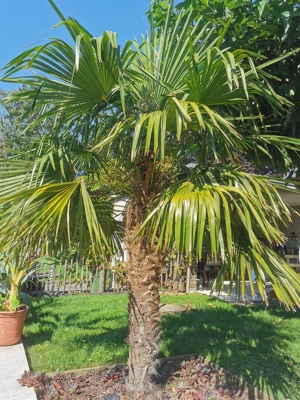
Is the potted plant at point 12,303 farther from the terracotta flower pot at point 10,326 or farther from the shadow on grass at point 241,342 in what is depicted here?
the shadow on grass at point 241,342

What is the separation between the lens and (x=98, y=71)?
118 inches

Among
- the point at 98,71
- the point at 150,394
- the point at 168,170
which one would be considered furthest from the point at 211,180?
the point at 150,394

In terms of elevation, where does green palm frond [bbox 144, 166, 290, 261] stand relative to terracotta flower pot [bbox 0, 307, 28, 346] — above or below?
above

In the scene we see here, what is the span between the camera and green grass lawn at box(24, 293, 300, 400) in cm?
476

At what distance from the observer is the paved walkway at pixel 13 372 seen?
13.1 feet

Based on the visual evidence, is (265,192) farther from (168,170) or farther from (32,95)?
(32,95)

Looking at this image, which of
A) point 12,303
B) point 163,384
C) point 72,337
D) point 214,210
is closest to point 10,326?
point 12,303

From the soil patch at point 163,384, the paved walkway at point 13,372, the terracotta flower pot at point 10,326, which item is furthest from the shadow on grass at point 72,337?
the soil patch at point 163,384

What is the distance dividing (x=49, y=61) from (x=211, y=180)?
5.49ft

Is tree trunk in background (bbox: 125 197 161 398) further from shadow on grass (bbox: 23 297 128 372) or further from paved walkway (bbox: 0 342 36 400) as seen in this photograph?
shadow on grass (bbox: 23 297 128 372)

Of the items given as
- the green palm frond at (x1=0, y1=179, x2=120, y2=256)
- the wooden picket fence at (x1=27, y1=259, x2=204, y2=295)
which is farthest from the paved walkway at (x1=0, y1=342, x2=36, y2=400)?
the wooden picket fence at (x1=27, y1=259, x2=204, y2=295)

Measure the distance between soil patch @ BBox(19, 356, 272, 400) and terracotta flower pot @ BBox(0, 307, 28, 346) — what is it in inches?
56.2

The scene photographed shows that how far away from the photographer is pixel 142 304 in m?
3.57

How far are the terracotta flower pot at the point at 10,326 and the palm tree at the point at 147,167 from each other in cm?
238
